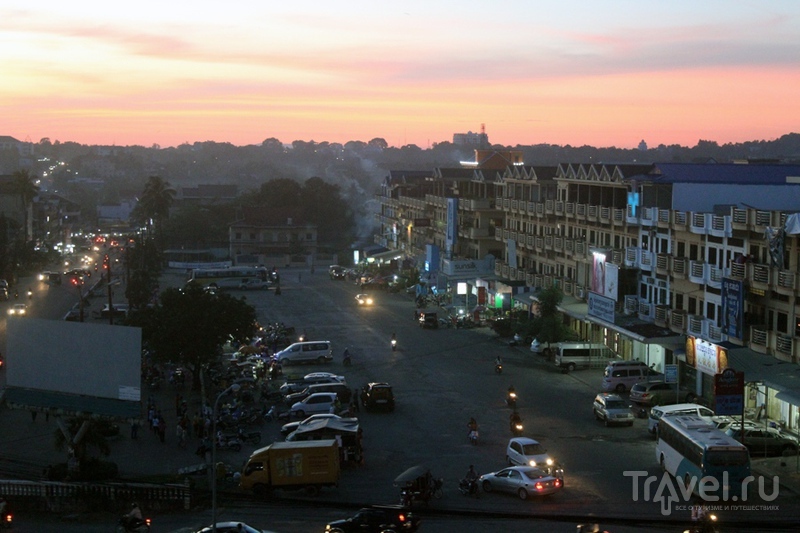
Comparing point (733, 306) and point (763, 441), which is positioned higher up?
point (733, 306)

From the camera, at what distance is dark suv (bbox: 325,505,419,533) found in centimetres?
2059

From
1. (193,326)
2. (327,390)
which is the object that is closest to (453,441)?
(327,390)

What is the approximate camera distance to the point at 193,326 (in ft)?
120

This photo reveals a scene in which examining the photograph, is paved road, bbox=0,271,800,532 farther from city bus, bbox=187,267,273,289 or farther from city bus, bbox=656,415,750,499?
city bus, bbox=187,267,273,289

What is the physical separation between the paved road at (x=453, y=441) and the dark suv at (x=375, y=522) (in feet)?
3.51

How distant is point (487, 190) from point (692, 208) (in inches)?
1131

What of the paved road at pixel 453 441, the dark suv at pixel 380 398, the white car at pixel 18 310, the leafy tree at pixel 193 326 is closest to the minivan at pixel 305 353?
the paved road at pixel 453 441

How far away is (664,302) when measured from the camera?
129 ft

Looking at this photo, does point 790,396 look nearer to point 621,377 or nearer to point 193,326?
point 621,377

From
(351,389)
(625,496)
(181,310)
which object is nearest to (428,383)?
(351,389)

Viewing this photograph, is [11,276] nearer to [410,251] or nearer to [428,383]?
[410,251]

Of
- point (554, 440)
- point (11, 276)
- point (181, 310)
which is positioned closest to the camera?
point (554, 440)

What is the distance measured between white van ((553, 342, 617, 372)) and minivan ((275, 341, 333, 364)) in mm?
10075

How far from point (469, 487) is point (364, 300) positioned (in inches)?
1589
